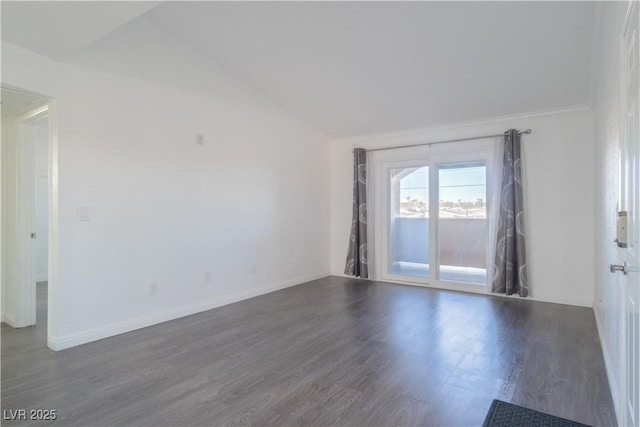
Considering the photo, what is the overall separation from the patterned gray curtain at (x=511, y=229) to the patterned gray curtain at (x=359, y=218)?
2.09 meters

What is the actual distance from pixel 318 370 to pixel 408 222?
3.62 m

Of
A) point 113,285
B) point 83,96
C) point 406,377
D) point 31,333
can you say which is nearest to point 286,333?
point 406,377

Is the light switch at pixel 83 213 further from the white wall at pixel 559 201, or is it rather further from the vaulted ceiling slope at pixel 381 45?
the white wall at pixel 559 201

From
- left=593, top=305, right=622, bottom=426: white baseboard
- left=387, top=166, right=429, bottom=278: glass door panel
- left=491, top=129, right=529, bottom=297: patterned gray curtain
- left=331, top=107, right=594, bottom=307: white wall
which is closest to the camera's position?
left=593, top=305, right=622, bottom=426: white baseboard

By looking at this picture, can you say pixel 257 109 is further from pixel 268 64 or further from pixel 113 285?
pixel 113 285

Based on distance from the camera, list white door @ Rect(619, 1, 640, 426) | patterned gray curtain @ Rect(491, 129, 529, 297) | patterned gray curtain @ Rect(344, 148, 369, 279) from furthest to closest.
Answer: patterned gray curtain @ Rect(344, 148, 369, 279)
patterned gray curtain @ Rect(491, 129, 529, 297)
white door @ Rect(619, 1, 640, 426)

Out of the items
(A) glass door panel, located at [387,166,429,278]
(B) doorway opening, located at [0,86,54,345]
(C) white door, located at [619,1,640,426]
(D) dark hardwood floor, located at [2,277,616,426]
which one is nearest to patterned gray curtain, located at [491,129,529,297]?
(D) dark hardwood floor, located at [2,277,616,426]

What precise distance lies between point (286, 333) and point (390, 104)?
3306 mm

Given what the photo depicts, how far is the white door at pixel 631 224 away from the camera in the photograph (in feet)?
4.44

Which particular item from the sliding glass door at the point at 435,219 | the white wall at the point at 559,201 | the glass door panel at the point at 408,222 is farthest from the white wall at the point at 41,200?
the white wall at the point at 559,201

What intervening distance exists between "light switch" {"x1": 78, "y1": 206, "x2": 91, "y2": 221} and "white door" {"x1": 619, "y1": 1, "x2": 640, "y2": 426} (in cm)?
380

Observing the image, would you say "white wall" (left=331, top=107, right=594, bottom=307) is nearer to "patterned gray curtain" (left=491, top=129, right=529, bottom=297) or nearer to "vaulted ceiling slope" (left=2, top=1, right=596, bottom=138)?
"patterned gray curtain" (left=491, top=129, right=529, bottom=297)

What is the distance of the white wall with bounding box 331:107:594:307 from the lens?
423 cm

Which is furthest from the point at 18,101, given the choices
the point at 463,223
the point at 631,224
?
the point at 463,223
